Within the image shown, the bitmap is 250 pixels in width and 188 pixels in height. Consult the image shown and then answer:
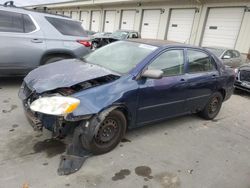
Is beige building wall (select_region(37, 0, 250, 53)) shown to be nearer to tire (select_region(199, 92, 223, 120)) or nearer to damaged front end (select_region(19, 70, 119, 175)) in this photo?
tire (select_region(199, 92, 223, 120))

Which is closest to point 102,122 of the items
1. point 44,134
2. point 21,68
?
point 44,134

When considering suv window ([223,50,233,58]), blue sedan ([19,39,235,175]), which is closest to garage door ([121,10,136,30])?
suv window ([223,50,233,58])

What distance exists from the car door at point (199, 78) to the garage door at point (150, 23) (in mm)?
14931

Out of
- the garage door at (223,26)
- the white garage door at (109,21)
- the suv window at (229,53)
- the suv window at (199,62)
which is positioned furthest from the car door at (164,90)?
the white garage door at (109,21)

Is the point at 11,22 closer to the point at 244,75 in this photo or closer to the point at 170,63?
the point at 170,63

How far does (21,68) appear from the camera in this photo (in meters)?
5.46

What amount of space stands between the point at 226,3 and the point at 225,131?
1194cm

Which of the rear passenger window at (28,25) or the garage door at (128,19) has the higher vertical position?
the garage door at (128,19)

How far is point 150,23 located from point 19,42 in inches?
620

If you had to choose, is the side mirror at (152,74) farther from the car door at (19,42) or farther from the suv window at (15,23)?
the suv window at (15,23)

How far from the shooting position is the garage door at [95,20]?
1045 inches

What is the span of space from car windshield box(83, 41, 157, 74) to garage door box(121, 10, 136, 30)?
17840 millimetres

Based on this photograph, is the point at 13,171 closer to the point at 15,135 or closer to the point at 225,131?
the point at 15,135

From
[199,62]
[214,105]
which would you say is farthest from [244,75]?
[199,62]
